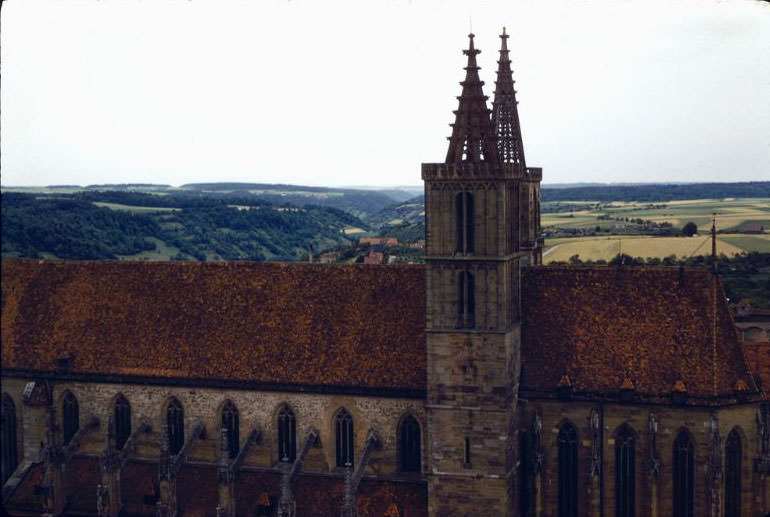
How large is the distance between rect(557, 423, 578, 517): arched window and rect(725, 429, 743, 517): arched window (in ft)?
25.3

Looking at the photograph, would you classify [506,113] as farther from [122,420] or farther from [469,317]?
[122,420]

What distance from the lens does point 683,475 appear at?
2045 inches

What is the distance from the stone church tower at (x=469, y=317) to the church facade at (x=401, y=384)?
11 cm

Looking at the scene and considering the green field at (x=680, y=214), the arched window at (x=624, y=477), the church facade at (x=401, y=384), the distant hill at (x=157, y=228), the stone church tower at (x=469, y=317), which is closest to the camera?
the distant hill at (x=157, y=228)

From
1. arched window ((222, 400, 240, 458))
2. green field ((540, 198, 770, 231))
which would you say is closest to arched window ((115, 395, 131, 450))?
arched window ((222, 400, 240, 458))

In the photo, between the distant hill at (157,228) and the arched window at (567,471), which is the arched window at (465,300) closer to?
the arched window at (567,471)

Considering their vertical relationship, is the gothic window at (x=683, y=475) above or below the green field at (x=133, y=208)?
below

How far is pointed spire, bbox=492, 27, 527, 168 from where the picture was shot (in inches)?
2623

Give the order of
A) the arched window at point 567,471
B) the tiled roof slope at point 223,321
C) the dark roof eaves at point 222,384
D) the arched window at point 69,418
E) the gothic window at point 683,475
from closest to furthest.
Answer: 1. the gothic window at point 683,475
2. the arched window at point 567,471
3. the dark roof eaves at point 222,384
4. the tiled roof slope at point 223,321
5. the arched window at point 69,418

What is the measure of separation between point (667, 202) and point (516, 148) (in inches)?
4761

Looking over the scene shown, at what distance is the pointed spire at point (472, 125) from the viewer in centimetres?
5103

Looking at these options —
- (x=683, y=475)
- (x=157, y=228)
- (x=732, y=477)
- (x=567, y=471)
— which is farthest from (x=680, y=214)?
(x=567, y=471)

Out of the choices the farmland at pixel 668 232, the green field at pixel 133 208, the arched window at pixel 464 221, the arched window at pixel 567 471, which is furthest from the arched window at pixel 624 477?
the farmland at pixel 668 232

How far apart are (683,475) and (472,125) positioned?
68.9ft
